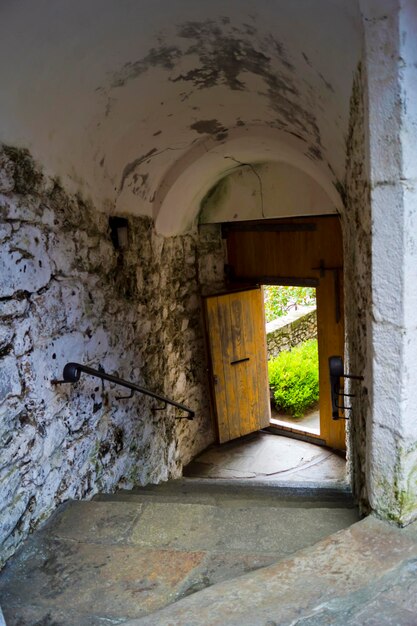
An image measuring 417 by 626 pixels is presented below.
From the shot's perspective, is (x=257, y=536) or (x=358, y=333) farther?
(x=358, y=333)

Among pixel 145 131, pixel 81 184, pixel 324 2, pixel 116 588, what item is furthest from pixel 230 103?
pixel 116 588

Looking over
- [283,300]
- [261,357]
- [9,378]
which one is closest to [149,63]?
[9,378]

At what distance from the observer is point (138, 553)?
1.57m

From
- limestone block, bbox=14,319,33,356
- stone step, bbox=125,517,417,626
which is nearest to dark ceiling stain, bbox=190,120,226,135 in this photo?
limestone block, bbox=14,319,33,356

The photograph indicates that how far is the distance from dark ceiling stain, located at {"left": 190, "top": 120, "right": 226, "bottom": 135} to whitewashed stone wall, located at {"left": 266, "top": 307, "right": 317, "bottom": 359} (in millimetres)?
3555

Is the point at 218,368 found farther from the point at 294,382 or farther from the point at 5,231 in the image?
the point at 5,231

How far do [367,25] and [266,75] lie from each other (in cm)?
81

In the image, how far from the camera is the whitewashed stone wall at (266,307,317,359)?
20.8ft

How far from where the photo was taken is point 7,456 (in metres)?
1.62

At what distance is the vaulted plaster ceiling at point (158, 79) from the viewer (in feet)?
4.68

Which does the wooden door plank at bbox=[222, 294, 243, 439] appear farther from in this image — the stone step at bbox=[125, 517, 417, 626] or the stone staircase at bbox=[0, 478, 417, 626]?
the stone step at bbox=[125, 517, 417, 626]

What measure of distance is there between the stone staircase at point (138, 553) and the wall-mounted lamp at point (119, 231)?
1.35 metres

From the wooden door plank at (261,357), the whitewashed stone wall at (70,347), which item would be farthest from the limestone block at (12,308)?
→ the wooden door plank at (261,357)

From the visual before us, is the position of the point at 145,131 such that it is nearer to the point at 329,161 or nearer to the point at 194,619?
the point at 329,161
